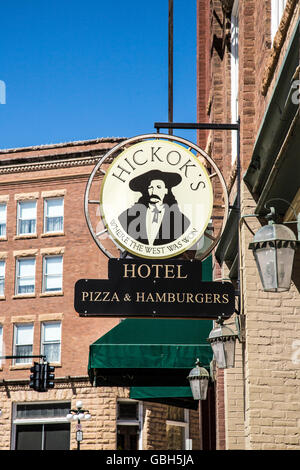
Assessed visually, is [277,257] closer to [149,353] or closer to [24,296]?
[149,353]

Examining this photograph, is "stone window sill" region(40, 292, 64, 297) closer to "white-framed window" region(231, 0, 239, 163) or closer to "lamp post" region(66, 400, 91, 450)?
"lamp post" region(66, 400, 91, 450)

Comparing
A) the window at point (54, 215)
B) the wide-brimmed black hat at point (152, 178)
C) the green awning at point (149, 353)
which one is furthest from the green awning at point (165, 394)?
the window at point (54, 215)

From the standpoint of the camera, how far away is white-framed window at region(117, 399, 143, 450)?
37.4m

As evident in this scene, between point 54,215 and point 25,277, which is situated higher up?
point 54,215

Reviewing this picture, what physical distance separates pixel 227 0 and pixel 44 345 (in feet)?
89.8

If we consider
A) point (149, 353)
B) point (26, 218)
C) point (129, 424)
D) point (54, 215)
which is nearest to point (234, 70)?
point (149, 353)

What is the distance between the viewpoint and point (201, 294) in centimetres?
977

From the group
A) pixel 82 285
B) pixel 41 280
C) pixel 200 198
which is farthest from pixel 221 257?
pixel 41 280

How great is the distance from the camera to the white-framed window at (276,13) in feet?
32.8

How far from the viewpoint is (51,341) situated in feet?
128

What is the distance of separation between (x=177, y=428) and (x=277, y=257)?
32229 millimetres

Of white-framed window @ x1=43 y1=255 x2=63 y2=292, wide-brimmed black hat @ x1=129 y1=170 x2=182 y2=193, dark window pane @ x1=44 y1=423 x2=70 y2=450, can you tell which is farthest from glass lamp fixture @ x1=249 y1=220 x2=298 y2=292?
white-framed window @ x1=43 y1=255 x2=63 y2=292
